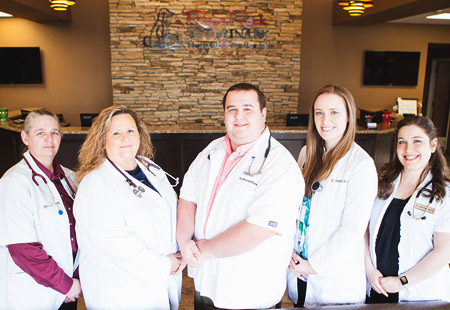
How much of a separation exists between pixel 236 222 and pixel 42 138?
109 centimetres

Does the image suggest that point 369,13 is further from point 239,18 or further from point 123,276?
point 123,276

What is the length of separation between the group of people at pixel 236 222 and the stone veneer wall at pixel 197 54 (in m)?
5.00

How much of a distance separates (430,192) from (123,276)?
4.89 feet

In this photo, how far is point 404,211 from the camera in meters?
1.75

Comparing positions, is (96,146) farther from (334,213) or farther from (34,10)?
(34,10)

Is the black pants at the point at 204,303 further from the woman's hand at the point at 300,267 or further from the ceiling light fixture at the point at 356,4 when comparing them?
the ceiling light fixture at the point at 356,4

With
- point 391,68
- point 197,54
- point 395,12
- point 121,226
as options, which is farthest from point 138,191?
point 391,68

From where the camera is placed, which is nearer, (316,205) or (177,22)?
(316,205)

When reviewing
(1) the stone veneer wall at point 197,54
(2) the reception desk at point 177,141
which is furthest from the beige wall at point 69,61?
(2) the reception desk at point 177,141

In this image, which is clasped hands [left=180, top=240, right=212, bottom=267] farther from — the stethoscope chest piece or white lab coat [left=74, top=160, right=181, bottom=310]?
the stethoscope chest piece

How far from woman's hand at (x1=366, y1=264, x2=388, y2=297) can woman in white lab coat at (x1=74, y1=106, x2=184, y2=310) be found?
Result: 95 cm

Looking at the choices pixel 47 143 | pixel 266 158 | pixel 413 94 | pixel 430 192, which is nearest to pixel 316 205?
pixel 266 158

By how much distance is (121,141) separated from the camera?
5.77 ft

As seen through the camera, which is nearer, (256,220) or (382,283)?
(256,220)
